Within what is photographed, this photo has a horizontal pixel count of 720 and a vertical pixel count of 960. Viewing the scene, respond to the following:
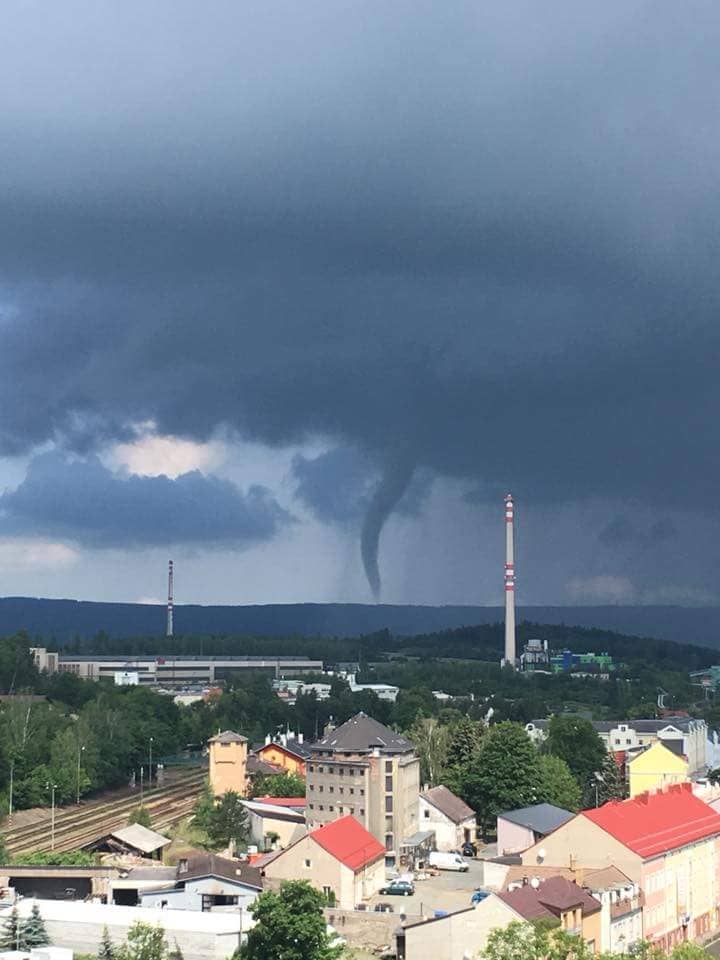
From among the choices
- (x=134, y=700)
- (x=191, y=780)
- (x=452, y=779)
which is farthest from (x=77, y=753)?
(x=134, y=700)

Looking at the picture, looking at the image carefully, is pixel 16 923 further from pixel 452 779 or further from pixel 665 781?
pixel 665 781

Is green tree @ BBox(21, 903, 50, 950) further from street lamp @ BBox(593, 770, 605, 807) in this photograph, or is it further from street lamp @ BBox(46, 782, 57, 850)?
street lamp @ BBox(593, 770, 605, 807)

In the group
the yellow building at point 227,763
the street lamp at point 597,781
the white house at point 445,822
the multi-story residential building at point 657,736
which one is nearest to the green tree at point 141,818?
the yellow building at point 227,763

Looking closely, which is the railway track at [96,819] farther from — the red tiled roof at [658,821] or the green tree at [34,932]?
the red tiled roof at [658,821]

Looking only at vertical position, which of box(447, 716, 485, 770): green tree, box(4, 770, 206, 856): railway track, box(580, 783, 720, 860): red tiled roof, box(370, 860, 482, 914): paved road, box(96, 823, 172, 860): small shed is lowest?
box(370, 860, 482, 914): paved road

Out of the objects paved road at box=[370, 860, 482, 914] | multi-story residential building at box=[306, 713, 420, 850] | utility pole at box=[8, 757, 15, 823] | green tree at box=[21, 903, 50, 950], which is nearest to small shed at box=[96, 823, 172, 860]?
multi-story residential building at box=[306, 713, 420, 850]

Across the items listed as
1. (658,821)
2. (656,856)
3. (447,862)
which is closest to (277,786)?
(447,862)
